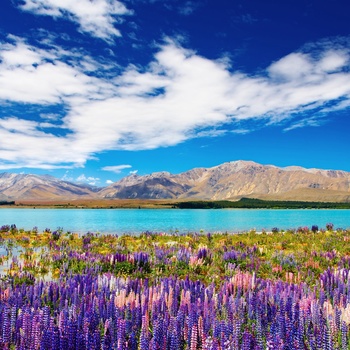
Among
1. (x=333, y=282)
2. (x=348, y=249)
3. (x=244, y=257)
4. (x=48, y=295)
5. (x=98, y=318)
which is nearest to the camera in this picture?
(x=98, y=318)

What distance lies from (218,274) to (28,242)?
1798cm

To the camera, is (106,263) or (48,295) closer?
(48,295)

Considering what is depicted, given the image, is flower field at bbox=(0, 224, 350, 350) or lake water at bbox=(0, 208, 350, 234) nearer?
flower field at bbox=(0, 224, 350, 350)

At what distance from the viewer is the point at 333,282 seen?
10633 mm

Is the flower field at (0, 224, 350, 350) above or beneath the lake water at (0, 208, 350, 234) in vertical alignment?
above

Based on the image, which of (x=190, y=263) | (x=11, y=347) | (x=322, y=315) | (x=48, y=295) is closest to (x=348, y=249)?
(x=190, y=263)

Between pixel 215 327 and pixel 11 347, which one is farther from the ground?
pixel 215 327

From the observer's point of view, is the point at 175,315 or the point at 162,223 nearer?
the point at 175,315

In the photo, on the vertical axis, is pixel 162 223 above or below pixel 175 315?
below

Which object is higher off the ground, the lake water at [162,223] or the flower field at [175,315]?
the flower field at [175,315]

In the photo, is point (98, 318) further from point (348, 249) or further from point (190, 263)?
point (348, 249)

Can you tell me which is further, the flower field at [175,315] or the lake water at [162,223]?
the lake water at [162,223]

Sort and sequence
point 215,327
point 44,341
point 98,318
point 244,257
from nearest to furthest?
1. point 44,341
2. point 215,327
3. point 98,318
4. point 244,257

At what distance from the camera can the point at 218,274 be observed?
1339 cm
